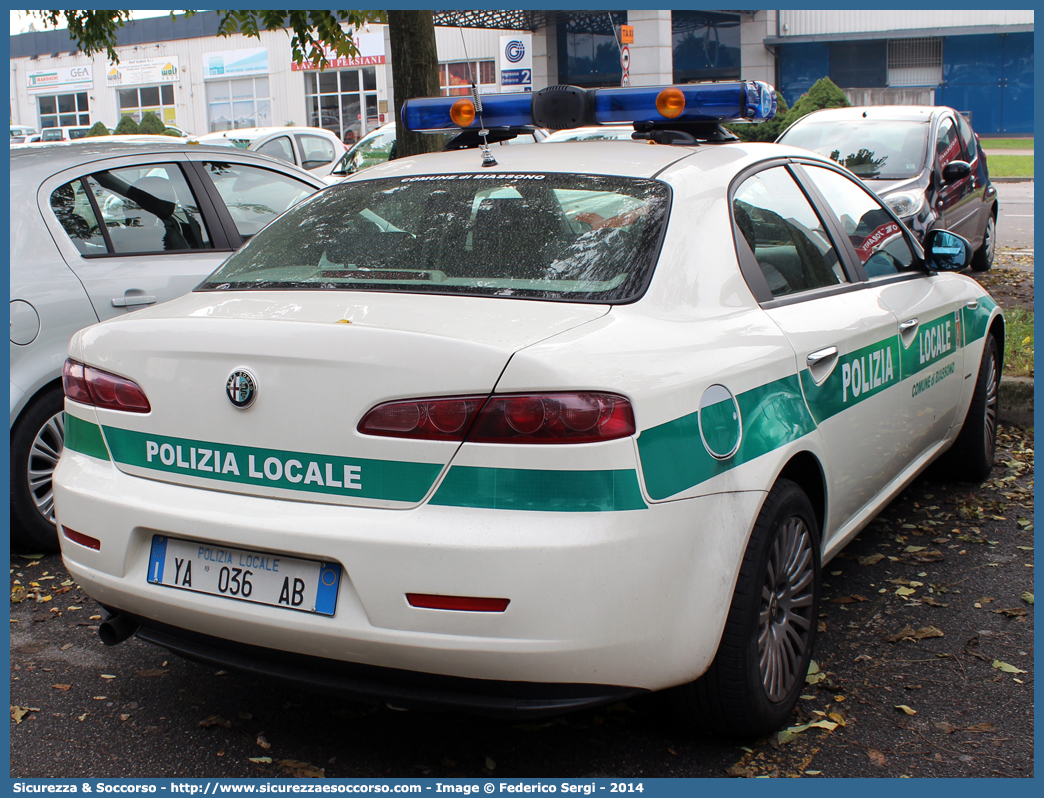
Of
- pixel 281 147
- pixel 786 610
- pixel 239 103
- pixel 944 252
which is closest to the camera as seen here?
pixel 786 610

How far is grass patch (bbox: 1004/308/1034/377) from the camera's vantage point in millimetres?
6336

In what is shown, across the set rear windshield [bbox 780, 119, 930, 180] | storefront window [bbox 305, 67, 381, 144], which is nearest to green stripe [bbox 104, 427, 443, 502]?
rear windshield [bbox 780, 119, 930, 180]

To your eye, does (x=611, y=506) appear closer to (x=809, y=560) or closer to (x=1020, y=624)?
(x=809, y=560)

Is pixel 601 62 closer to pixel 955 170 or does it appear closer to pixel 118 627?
pixel 955 170

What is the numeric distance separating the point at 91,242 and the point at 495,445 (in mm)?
3138

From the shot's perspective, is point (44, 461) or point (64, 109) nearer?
point (44, 461)

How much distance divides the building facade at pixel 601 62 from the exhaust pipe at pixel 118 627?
3154 centimetres

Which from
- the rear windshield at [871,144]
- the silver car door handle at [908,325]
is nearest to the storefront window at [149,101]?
the rear windshield at [871,144]

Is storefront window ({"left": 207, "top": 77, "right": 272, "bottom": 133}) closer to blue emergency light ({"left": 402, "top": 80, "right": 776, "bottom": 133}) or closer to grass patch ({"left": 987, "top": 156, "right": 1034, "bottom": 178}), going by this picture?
grass patch ({"left": 987, "top": 156, "right": 1034, "bottom": 178})

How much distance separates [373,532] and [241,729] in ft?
3.34

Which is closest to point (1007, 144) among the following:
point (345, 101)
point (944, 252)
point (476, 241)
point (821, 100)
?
point (821, 100)

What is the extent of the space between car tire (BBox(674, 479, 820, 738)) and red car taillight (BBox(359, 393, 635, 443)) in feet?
2.06

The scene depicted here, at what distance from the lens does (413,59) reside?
284 inches

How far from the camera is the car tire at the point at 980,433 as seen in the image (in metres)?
4.93
